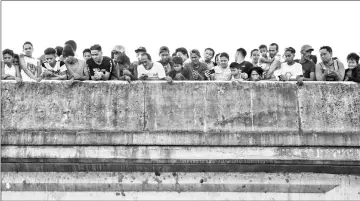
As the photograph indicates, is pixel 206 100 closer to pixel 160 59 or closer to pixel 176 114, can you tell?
pixel 176 114

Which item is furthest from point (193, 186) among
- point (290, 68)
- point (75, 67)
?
point (290, 68)

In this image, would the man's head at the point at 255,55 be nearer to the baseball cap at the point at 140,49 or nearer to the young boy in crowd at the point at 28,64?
the baseball cap at the point at 140,49

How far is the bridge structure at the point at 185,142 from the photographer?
26.6 ft

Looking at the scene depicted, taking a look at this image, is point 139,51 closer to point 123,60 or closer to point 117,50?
point 123,60

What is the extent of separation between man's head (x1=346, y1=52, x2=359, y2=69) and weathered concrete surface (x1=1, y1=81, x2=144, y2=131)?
3573 millimetres

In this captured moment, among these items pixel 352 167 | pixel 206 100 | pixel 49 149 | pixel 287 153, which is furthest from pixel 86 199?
pixel 352 167

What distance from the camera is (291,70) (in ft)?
31.4

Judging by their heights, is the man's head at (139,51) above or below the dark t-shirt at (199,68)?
above

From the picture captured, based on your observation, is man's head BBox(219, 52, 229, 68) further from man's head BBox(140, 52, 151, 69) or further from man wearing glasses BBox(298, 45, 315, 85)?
man's head BBox(140, 52, 151, 69)

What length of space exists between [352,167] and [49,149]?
4.52m

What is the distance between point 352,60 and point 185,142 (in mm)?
3297

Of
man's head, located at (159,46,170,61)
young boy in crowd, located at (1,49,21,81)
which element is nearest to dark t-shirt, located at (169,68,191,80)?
man's head, located at (159,46,170,61)

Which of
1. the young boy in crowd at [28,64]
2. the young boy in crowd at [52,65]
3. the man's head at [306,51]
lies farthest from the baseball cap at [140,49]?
the man's head at [306,51]

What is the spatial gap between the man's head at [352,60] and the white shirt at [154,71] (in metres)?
3.14
